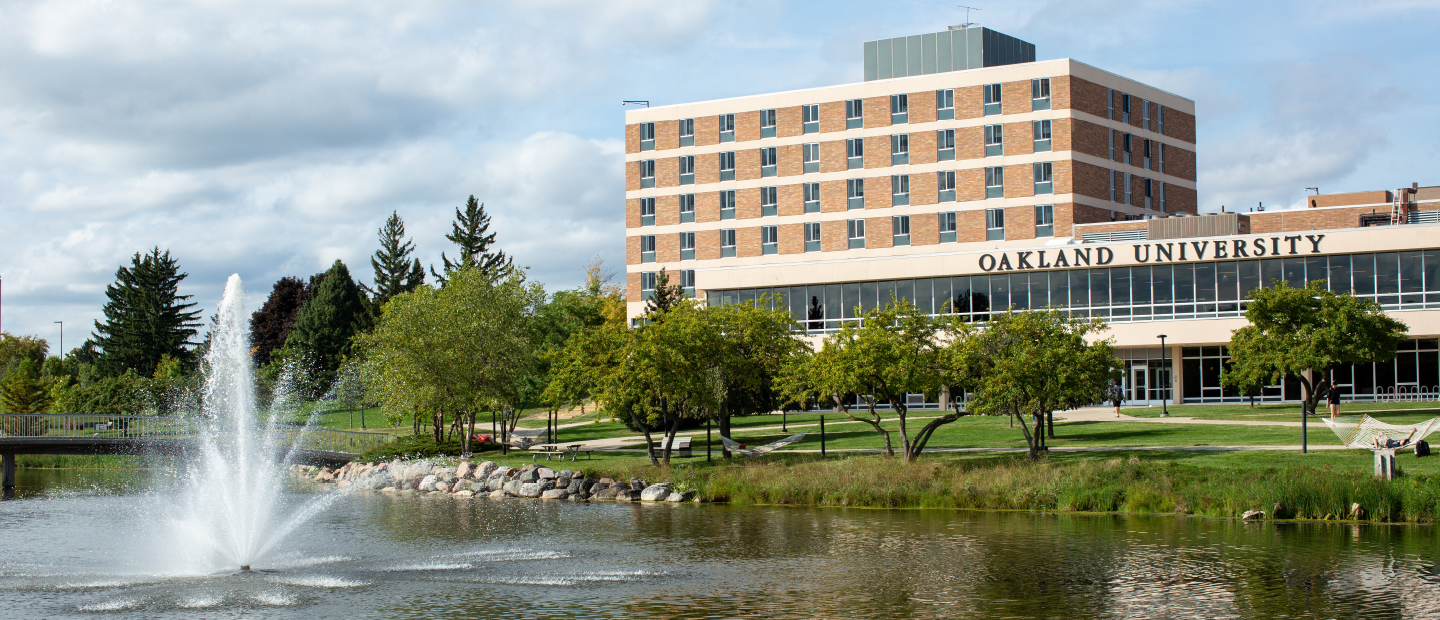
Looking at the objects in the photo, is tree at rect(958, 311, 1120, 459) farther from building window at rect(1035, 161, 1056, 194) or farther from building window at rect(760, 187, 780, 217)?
building window at rect(760, 187, 780, 217)

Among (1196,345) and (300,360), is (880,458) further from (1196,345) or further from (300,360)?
(300,360)

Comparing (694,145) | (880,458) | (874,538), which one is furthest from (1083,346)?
(694,145)

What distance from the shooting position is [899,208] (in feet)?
245

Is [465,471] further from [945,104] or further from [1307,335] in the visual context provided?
[945,104]

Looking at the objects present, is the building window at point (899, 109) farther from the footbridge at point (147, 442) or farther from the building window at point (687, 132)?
the footbridge at point (147, 442)

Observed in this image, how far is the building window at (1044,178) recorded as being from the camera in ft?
232

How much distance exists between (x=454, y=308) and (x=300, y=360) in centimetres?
4178

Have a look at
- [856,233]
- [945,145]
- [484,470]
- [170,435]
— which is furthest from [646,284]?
[484,470]

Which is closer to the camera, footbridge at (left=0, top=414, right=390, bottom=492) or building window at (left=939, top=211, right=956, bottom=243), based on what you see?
footbridge at (left=0, top=414, right=390, bottom=492)

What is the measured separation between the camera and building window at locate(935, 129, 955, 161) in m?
73.3

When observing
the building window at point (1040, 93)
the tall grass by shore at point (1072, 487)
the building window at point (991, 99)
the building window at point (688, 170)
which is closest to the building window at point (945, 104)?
the building window at point (991, 99)

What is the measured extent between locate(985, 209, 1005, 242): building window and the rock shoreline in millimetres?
37688

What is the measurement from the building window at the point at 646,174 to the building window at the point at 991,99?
22.4m

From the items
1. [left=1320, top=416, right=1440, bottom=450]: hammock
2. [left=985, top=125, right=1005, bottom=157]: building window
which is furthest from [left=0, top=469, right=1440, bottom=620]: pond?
[left=985, top=125, right=1005, bottom=157]: building window
